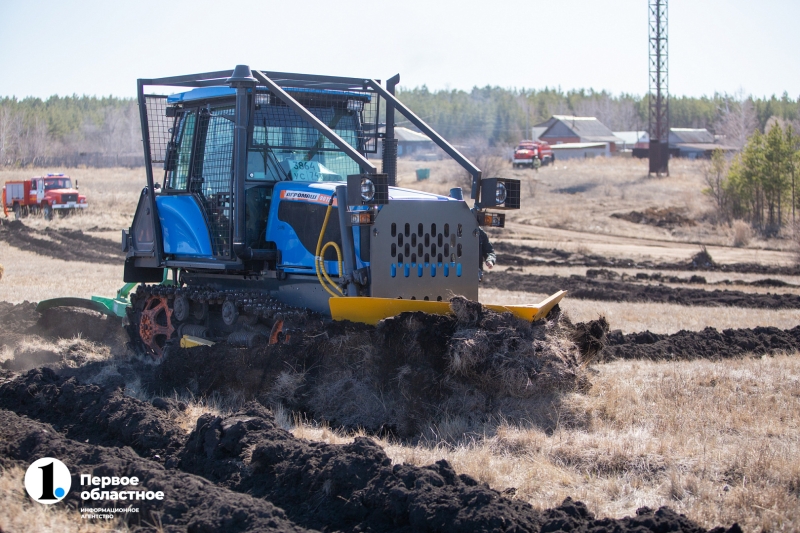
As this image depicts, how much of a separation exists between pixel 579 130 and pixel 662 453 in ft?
342

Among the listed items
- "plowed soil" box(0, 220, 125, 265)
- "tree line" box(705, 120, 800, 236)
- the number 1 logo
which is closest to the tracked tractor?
the number 1 logo

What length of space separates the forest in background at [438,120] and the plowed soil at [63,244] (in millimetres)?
17561

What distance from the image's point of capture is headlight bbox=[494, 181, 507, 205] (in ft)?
30.1

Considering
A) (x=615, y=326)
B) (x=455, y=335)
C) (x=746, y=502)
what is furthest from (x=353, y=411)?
(x=615, y=326)

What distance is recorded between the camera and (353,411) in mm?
7812

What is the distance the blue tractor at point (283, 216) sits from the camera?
337 inches

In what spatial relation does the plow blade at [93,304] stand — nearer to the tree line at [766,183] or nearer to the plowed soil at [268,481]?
the plowed soil at [268,481]

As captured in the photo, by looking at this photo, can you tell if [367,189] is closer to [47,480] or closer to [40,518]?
[47,480]

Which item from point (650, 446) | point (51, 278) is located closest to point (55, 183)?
point (51, 278)

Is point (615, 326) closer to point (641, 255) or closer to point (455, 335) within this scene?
point (455, 335)

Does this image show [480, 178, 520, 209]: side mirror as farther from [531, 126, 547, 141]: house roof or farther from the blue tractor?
[531, 126, 547, 141]: house roof

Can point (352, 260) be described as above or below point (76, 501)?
above

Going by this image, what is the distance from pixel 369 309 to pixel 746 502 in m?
4.06

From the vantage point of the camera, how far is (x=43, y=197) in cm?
4200
